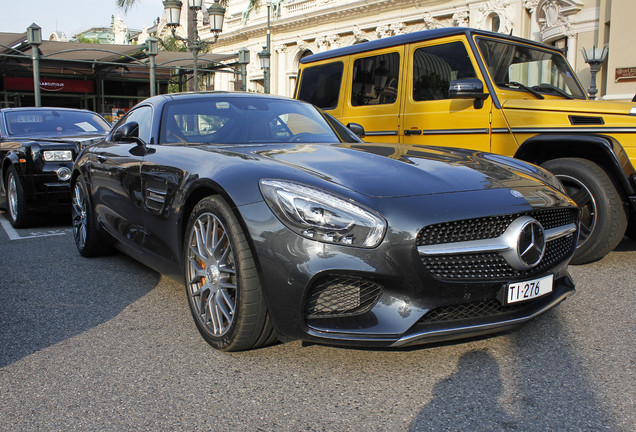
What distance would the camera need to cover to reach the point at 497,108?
5492mm

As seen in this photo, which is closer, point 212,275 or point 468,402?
point 468,402

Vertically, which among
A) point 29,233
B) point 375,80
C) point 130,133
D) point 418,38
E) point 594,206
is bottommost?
point 29,233

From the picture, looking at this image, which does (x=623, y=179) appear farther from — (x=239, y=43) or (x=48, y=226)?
(x=239, y=43)

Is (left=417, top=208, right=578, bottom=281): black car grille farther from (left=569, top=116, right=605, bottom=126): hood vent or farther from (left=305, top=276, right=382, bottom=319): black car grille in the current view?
(left=569, top=116, right=605, bottom=126): hood vent

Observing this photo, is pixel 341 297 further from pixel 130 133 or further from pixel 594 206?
pixel 594 206

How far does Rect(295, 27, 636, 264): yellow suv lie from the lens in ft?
15.7

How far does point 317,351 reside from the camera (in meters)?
3.06

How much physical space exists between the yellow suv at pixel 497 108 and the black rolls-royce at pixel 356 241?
2.35ft

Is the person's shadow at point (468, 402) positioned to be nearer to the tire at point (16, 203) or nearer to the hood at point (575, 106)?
the hood at point (575, 106)

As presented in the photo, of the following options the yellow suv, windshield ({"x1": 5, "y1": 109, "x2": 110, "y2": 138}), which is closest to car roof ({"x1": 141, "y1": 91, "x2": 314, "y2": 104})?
the yellow suv

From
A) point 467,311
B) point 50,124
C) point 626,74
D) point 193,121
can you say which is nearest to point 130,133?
point 193,121

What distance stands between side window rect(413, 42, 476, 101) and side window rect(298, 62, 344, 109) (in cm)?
122

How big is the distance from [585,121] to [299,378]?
3408 millimetres

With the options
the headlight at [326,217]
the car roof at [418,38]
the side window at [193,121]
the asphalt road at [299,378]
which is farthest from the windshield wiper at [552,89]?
the headlight at [326,217]
